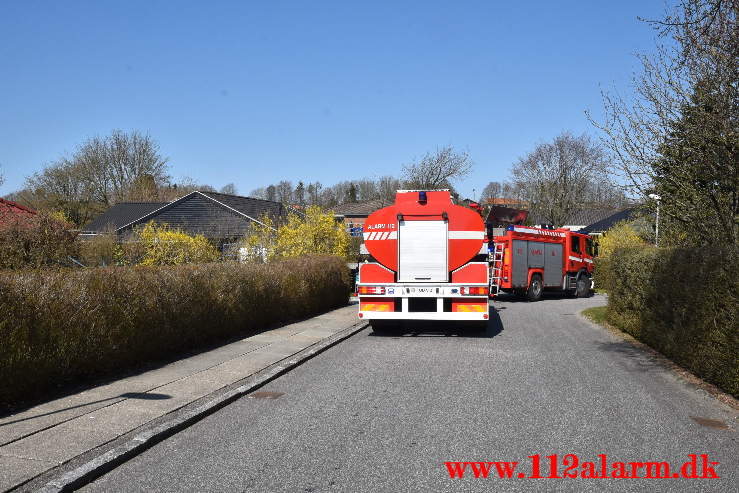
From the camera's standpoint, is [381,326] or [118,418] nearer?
[118,418]

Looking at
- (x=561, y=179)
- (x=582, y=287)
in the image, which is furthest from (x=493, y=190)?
(x=582, y=287)

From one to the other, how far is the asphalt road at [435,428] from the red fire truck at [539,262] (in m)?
11.9

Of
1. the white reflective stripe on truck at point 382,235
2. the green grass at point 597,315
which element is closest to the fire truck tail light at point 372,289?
the white reflective stripe on truck at point 382,235

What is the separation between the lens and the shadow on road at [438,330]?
13.2m

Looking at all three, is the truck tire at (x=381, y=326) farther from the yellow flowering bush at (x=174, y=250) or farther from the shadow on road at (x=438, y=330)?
the yellow flowering bush at (x=174, y=250)

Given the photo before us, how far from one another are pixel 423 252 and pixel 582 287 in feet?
Result: 53.4

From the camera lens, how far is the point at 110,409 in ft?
20.5

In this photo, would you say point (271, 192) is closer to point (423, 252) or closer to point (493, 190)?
point (493, 190)

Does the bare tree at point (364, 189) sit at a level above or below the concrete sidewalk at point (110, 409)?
above

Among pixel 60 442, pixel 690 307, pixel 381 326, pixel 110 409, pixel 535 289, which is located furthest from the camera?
pixel 535 289

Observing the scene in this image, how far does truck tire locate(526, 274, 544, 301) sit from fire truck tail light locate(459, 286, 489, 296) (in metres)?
11.7

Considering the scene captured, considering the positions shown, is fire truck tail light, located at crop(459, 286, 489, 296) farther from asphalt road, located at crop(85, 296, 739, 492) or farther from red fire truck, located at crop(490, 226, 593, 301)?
red fire truck, located at crop(490, 226, 593, 301)

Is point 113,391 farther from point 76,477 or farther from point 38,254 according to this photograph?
point 38,254

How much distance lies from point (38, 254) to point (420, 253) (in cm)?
801
